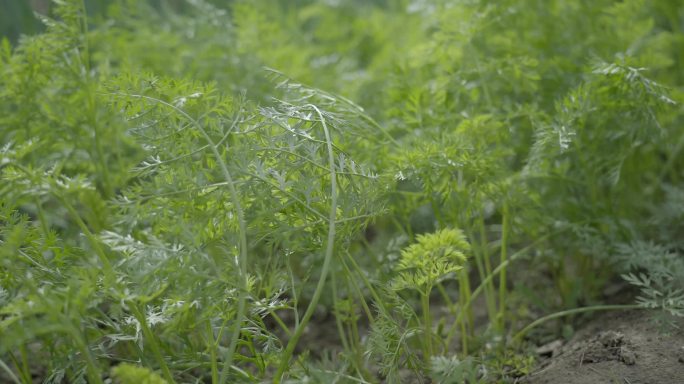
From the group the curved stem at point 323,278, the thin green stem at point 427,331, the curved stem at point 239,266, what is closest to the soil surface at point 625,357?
the thin green stem at point 427,331

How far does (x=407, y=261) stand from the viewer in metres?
1.50

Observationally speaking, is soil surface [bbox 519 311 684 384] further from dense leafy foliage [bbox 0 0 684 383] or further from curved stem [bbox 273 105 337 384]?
curved stem [bbox 273 105 337 384]

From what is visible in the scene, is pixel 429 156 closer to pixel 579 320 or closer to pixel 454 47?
pixel 454 47

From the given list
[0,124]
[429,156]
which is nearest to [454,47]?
[429,156]

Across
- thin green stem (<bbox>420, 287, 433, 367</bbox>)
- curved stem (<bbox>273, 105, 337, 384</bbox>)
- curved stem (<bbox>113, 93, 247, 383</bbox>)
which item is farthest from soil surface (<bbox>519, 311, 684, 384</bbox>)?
curved stem (<bbox>113, 93, 247, 383</bbox>)

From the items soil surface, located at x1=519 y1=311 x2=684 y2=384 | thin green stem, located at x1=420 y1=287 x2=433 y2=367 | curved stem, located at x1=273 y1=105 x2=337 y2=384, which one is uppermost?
curved stem, located at x1=273 y1=105 x2=337 y2=384

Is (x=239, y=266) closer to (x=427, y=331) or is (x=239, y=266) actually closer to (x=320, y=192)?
(x=320, y=192)

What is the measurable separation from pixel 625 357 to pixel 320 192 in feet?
2.94

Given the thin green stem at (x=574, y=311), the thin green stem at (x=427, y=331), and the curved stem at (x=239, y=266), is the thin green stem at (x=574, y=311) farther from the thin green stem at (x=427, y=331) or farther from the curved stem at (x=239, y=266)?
the curved stem at (x=239, y=266)

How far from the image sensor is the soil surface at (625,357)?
5.23 ft

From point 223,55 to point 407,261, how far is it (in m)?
1.46

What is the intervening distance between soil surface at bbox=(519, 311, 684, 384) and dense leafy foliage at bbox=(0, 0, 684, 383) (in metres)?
0.08

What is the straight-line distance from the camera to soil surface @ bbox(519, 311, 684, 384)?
1593mm

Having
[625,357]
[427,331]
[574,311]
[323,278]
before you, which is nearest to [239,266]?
[323,278]
